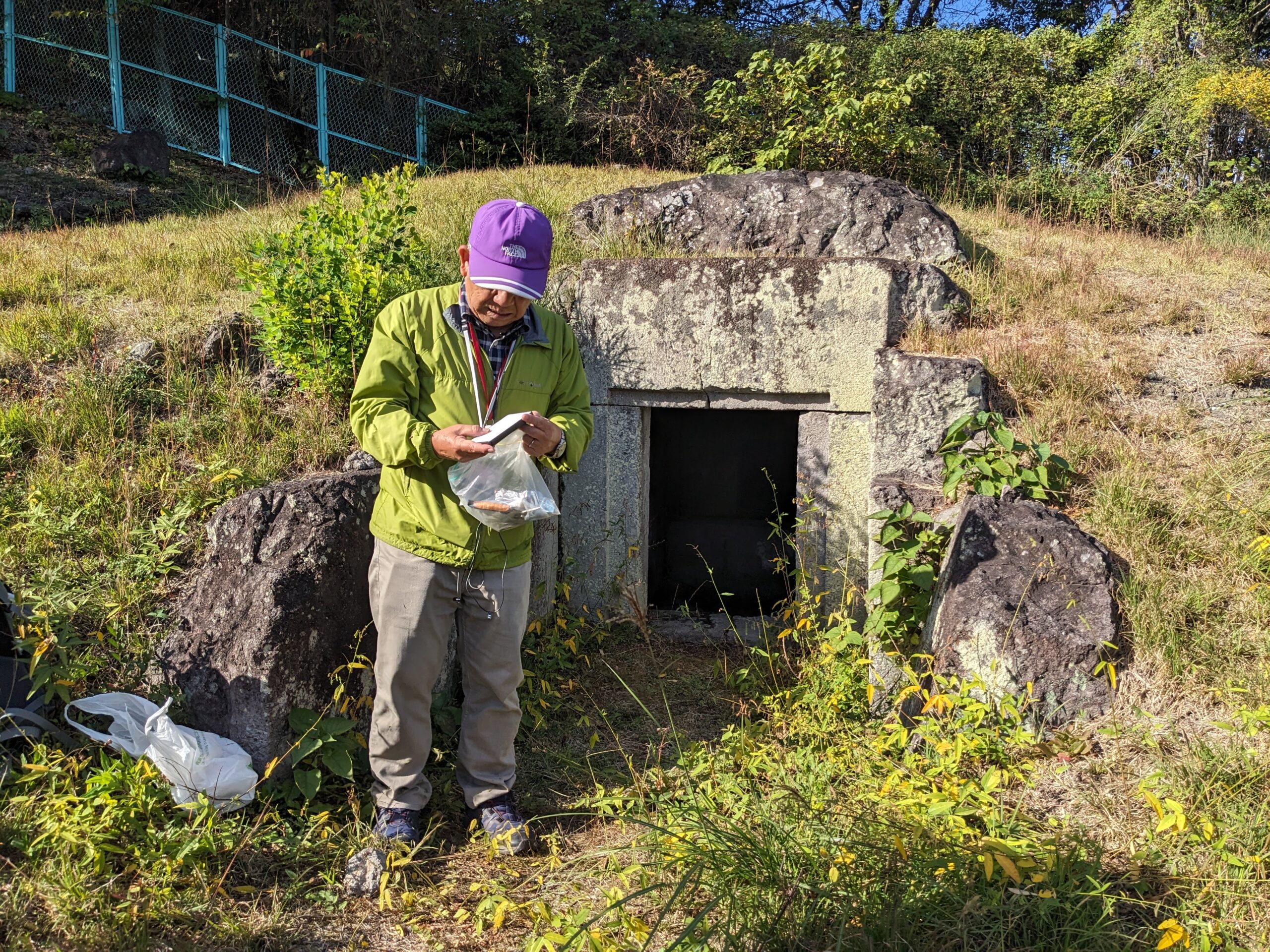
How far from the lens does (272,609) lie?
3.22 meters

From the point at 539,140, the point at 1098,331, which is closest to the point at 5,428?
the point at 1098,331

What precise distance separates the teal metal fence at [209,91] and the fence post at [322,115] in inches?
0.6

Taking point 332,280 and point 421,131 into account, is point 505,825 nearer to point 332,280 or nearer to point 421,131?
point 332,280

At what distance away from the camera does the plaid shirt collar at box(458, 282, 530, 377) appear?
2.93 metres

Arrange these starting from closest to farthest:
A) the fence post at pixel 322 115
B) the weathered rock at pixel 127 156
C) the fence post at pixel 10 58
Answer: the weathered rock at pixel 127 156 → the fence post at pixel 10 58 → the fence post at pixel 322 115

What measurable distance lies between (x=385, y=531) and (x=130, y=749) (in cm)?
106

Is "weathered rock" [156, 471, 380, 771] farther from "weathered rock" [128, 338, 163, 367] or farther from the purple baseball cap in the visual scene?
"weathered rock" [128, 338, 163, 367]

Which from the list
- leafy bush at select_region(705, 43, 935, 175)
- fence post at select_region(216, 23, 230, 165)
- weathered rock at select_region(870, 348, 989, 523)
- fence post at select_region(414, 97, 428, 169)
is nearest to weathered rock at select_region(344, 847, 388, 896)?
weathered rock at select_region(870, 348, 989, 523)

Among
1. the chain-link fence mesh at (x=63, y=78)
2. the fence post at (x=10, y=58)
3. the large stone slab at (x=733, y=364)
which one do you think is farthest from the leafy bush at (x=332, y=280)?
the fence post at (x=10, y=58)

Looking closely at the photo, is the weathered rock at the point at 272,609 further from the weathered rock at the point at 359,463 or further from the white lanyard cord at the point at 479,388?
the white lanyard cord at the point at 479,388

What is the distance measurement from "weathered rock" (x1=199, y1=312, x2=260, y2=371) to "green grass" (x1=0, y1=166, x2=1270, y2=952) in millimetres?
92

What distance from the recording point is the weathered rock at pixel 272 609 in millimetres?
3170

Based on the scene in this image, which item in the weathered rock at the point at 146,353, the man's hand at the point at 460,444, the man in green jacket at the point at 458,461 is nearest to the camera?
the man's hand at the point at 460,444

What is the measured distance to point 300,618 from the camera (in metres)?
3.27
